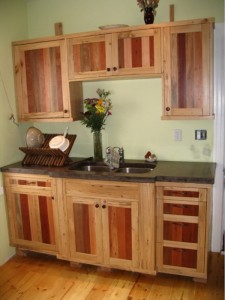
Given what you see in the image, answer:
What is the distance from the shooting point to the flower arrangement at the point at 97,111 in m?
2.79

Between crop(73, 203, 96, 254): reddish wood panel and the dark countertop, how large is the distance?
29cm

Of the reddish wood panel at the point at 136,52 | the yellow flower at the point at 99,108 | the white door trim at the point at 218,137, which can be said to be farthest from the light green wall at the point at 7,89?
the white door trim at the point at 218,137

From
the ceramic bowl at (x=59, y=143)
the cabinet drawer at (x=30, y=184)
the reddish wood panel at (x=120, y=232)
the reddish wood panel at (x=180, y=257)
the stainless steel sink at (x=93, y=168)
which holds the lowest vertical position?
the reddish wood panel at (x=180, y=257)

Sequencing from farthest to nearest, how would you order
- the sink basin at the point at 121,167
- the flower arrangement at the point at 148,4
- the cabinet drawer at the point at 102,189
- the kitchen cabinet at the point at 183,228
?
the sink basin at the point at 121,167 < the flower arrangement at the point at 148,4 < the cabinet drawer at the point at 102,189 < the kitchen cabinet at the point at 183,228

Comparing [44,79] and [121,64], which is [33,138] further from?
[121,64]

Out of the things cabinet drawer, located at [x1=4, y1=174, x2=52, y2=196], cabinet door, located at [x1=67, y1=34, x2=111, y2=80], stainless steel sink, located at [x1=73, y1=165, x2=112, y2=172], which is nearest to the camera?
cabinet door, located at [x1=67, y1=34, x2=111, y2=80]

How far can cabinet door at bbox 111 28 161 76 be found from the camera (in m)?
2.48

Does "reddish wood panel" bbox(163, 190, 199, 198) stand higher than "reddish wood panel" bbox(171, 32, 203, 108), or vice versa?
"reddish wood panel" bbox(171, 32, 203, 108)

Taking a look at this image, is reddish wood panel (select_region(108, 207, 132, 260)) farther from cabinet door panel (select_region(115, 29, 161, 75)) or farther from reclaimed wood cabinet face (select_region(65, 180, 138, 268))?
cabinet door panel (select_region(115, 29, 161, 75))

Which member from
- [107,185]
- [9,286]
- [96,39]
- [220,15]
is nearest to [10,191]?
[9,286]

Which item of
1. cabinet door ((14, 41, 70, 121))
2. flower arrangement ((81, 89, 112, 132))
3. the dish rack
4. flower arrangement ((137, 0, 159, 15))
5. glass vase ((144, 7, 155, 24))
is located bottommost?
the dish rack

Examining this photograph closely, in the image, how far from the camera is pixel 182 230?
2346mm

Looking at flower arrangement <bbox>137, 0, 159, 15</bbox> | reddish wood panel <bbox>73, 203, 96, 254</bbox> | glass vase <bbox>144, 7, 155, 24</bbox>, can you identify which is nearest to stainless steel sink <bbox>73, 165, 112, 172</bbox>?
reddish wood panel <bbox>73, 203, 96, 254</bbox>

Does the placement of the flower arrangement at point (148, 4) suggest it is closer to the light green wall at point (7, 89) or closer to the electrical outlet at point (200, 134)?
the electrical outlet at point (200, 134)
